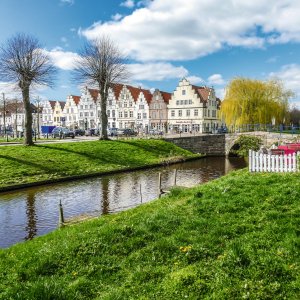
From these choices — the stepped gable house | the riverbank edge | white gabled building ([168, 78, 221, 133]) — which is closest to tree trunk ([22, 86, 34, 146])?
the riverbank edge

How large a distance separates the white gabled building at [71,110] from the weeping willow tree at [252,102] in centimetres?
5837

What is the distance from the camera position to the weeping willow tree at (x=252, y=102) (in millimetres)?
59094

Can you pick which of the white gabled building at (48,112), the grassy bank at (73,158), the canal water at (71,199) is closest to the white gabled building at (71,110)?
the white gabled building at (48,112)

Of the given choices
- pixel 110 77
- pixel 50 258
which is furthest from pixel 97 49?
pixel 50 258

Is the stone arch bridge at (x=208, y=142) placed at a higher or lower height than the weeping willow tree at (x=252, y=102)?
lower

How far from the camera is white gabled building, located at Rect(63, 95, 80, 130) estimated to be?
106762 millimetres

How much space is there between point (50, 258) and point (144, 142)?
136ft

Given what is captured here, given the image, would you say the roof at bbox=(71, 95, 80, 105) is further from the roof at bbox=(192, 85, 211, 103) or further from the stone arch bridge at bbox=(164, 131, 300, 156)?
the stone arch bridge at bbox=(164, 131, 300, 156)

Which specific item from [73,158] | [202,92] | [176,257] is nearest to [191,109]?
[202,92]

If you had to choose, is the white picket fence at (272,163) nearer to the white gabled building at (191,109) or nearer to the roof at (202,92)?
the white gabled building at (191,109)

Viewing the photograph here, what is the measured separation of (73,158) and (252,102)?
1443 inches

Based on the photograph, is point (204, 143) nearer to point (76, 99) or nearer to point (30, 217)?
point (30, 217)

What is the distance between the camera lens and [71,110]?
10838cm

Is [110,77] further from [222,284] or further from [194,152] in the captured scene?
[222,284]
